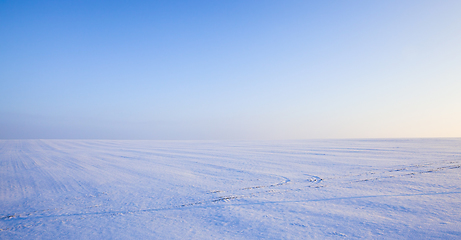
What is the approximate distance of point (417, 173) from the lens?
833 centimetres

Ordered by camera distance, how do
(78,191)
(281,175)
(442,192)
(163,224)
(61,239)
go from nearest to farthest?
1. (61,239)
2. (163,224)
3. (442,192)
4. (78,191)
5. (281,175)

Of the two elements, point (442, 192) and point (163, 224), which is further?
point (442, 192)

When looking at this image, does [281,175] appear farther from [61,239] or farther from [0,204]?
[0,204]

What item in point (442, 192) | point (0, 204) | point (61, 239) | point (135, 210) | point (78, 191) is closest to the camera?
point (61, 239)

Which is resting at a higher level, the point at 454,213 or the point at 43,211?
the point at 454,213

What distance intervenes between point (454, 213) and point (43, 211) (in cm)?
870

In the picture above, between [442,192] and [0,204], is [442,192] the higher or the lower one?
the higher one

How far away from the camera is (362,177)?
7.90 meters

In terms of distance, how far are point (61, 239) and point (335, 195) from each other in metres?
5.92

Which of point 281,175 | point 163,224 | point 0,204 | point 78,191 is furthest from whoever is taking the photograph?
point 281,175

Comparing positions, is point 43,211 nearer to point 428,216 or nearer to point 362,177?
point 428,216

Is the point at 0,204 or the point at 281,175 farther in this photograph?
Answer: the point at 281,175

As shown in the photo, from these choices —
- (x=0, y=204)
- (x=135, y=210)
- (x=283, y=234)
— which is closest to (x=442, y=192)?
(x=283, y=234)

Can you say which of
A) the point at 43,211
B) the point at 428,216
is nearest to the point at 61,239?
the point at 43,211
